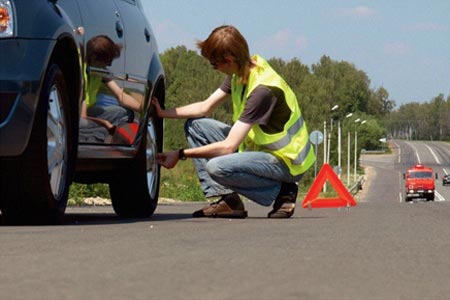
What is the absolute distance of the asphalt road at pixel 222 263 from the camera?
407 cm

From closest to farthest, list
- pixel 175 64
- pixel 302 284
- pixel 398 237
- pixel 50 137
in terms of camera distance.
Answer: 1. pixel 302 284
2. pixel 398 237
3. pixel 50 137
4. pixel 175 64

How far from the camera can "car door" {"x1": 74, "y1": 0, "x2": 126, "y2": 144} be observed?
8.20m

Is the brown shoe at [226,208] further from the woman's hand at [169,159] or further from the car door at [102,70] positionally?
the car door at [102,70]

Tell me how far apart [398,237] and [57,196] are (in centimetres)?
216

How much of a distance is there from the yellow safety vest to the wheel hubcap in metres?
2.01

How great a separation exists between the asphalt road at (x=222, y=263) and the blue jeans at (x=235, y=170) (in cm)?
158

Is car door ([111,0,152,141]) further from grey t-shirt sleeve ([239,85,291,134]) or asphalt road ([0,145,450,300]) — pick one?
asphalt road ([0,145,450,300])

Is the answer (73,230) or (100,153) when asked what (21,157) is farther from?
(100,153)

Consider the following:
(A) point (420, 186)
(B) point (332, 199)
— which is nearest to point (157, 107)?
(B) point (332, 199)

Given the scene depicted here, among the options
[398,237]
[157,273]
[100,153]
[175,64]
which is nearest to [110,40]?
[100,153]

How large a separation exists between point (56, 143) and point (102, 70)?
0.93 m

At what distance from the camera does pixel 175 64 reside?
154000mm

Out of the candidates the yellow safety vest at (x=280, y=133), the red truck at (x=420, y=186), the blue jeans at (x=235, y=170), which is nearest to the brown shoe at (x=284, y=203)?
the blue jeans at (x=235, y=170)

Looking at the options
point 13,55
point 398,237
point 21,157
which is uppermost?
point 13,55
